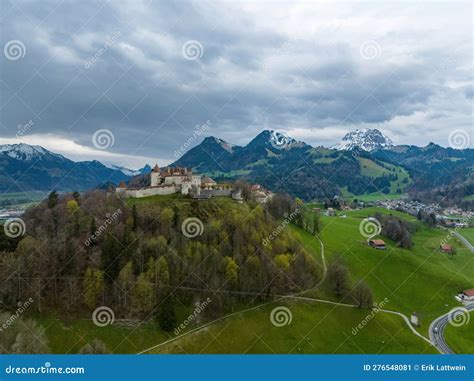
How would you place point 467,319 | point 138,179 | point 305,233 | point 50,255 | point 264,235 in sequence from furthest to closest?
point 138,179, point 305,233, point 264,235, point 467,319, point 50,255

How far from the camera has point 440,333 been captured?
67.6 meters

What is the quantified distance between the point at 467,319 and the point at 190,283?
58356 millimetres

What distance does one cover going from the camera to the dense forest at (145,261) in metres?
62.6

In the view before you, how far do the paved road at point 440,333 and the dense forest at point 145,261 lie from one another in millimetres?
23607

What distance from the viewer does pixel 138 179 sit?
484 ft

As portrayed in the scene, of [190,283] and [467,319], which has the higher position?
[190,283]

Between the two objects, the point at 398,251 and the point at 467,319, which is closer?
the point at 467,319

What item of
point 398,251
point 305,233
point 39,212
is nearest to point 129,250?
point 39,212

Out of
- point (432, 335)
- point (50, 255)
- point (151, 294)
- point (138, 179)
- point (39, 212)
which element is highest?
point (138, 179)

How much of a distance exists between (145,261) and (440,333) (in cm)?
5833

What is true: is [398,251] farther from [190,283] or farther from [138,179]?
[138,179]

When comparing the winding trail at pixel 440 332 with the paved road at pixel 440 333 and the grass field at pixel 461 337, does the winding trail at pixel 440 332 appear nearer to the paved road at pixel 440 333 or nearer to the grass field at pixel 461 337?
the paved road at pixel 440 333

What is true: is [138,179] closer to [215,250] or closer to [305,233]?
Result: [305,233]

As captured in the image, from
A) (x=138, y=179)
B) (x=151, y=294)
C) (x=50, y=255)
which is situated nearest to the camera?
(x=151, y=294)
